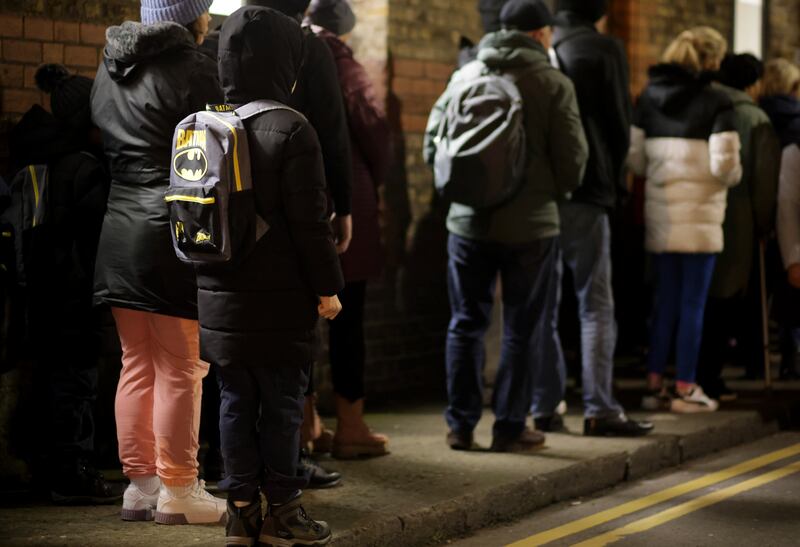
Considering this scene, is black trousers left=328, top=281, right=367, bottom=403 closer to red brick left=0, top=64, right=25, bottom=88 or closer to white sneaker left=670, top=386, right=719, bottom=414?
red brick left=0, top=64, right=25, bottom=88

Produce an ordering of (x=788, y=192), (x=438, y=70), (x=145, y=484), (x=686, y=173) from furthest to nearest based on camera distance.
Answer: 1. (x=438, y=70)
2. (x=788, y=192)
3. (x=686, y=173)
4. (x=145, y=484)

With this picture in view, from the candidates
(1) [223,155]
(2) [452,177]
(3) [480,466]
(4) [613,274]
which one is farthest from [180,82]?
(4) [613,274]

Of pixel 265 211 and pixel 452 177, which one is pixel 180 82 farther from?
pixel 452 177

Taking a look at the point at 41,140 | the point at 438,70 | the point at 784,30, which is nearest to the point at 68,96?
the point at 41,140

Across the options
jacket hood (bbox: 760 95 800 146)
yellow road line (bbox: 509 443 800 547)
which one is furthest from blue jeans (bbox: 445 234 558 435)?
jacket hood (bbox: 760 95 800 146)

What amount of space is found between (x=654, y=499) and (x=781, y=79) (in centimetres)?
402

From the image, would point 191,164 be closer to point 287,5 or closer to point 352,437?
point 287,5

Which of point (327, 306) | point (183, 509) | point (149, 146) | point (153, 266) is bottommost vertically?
point (183, 509)

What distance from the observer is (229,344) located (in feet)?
16.1

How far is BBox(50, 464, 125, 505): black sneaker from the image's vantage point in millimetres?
5879

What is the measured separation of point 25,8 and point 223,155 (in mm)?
2110

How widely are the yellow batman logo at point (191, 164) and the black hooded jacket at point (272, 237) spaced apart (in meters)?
0.18

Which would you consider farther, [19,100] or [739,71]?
[739,71]

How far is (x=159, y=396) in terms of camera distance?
18.2ft
